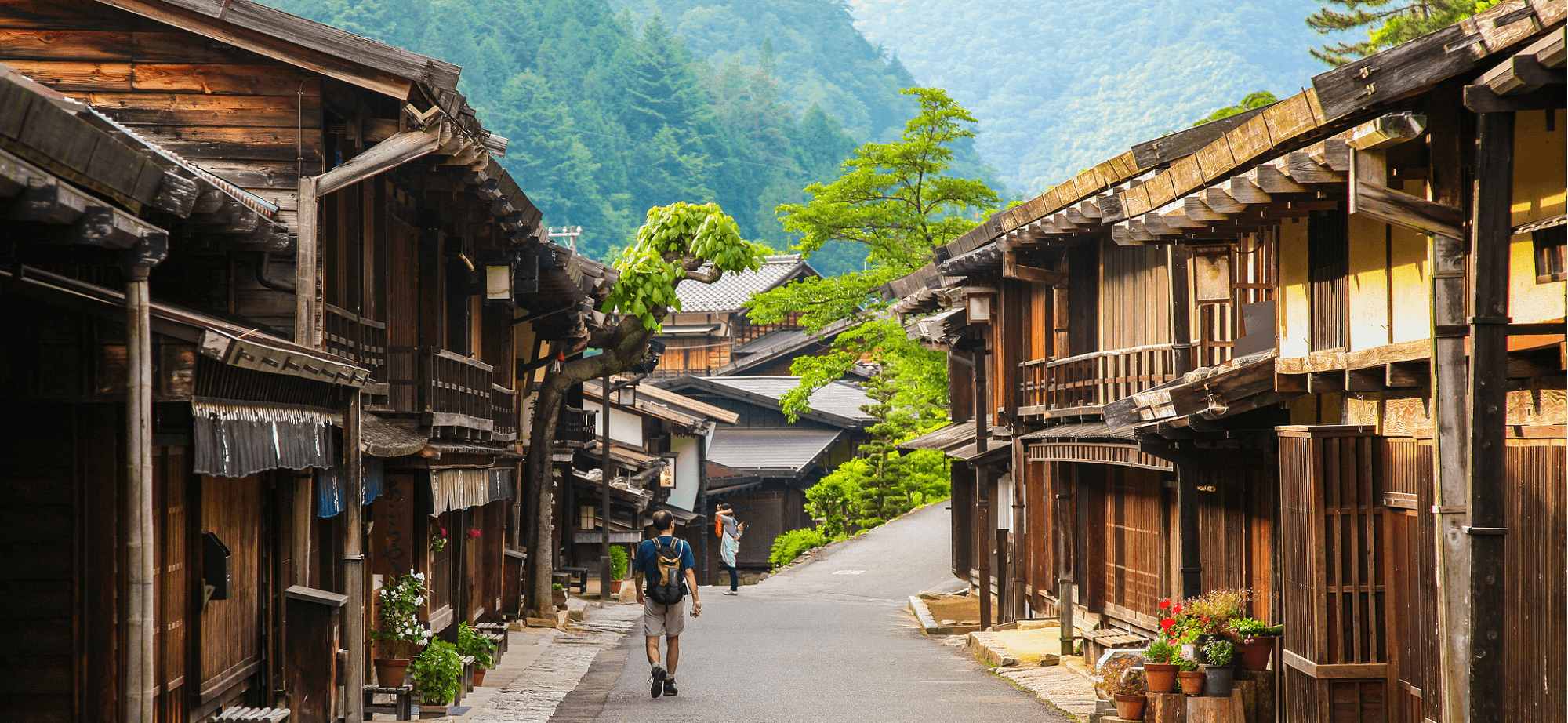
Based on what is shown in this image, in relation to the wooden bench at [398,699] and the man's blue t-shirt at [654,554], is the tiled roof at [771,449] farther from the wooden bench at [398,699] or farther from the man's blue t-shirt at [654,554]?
the wooden bench at [398,699]

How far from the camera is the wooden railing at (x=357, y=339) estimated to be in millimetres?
11719

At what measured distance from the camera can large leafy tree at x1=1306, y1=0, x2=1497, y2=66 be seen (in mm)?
25266

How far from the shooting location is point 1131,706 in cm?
1193

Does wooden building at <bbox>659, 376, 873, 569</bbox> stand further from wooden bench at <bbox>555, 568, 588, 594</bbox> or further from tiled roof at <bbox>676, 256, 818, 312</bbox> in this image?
wooden bench at <bbox>555, 568, 588, 594</bbox>

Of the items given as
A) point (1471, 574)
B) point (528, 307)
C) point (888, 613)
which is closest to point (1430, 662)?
point (1471, 574)

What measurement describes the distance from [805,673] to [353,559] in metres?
7.33

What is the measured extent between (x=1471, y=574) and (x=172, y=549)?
752 centimetres

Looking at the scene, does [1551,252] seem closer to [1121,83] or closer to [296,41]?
[296,41]

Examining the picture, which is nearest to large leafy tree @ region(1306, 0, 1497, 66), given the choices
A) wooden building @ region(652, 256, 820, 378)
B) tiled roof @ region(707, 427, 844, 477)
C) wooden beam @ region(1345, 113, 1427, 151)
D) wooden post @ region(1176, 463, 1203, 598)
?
wooden post @ region(1176, 463, 1203, 598)

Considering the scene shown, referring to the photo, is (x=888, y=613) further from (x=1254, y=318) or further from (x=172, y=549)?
(x=172, y=549)

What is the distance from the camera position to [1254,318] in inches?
489

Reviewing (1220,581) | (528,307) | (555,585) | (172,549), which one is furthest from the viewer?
(555,585)

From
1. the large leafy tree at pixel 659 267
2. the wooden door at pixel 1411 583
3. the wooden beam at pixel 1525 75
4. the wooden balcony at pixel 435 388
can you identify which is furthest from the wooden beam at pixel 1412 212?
the large leafy tree at pixel 659 267

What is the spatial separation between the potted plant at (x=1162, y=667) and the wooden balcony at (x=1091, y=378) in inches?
146
